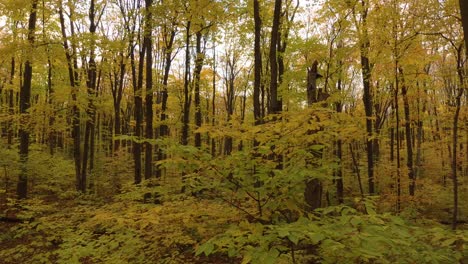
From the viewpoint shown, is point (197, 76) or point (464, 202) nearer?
point (464, 202)

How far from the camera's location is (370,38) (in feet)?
43.9

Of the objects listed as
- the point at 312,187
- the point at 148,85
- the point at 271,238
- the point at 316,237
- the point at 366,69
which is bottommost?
the point at 312,187

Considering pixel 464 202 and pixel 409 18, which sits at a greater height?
pixel 409 18

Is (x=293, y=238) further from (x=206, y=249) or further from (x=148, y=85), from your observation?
(x=148, y=85)

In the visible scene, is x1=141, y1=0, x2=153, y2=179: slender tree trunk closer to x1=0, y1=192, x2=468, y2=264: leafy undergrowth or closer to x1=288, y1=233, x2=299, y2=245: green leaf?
x1=0, y1=192, x2=468, y2=264: leafy undergrowth

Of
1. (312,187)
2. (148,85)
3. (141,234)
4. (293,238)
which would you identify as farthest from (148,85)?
(293,238)

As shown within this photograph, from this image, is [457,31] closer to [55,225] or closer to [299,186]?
[299,186]

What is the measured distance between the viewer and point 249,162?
3738 mm

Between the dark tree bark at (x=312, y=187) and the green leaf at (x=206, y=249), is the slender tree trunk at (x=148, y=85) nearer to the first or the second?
the dark tree bark at (x=312, y=187)

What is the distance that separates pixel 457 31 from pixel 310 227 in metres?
11.6

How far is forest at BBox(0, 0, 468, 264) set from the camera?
3.46 metres

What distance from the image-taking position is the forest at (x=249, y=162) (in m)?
3.46

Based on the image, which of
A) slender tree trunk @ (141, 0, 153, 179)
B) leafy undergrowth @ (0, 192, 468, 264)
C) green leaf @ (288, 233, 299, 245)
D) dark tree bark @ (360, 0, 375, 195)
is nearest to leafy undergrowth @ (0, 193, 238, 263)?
leafy undergrowth @ (0, 192, 468, 264)

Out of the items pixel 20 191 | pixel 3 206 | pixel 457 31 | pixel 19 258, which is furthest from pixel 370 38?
pixel 3 206
